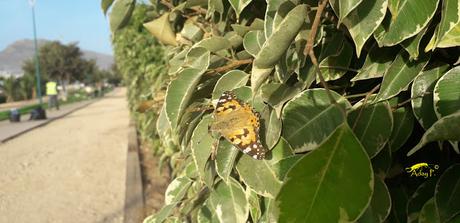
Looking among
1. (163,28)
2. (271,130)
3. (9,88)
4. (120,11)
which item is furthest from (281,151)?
(9,88)

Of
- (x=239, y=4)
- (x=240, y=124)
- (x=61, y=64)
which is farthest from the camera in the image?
(x=61, y=64)

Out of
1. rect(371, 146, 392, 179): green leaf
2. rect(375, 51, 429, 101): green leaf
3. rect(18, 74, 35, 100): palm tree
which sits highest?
rect(375, 51, 429, 101): green leaf

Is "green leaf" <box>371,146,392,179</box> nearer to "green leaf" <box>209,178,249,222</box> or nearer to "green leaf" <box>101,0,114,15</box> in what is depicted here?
"green leaf" <box>209,178,249,222</box>

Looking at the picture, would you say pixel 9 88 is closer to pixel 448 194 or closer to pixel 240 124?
pixel 240 124

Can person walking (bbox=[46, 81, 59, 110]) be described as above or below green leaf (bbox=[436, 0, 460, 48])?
below

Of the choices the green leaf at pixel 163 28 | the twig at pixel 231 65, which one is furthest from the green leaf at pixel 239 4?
the green leaf at pixel 163 28

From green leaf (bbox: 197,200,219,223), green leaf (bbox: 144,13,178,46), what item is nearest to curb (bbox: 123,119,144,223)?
green leaf (bbox: 144,13,178,46)

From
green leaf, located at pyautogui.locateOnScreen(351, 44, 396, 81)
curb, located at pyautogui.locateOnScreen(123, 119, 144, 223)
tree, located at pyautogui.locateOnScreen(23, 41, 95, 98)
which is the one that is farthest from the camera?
tree, located at pyautogui.locateOnScreen(23, 41, 95, 98)
